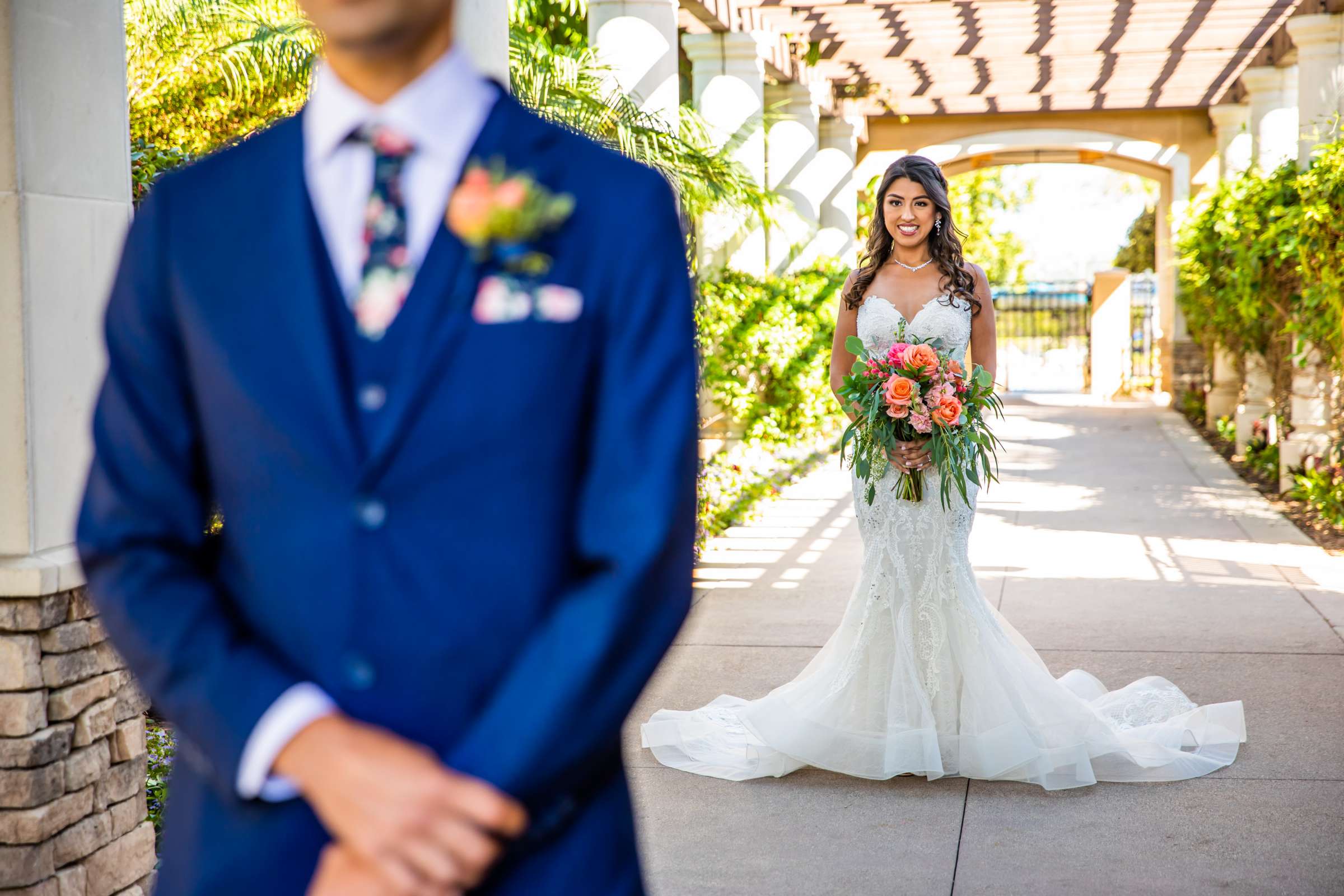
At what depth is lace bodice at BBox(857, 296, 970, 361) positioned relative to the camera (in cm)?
507

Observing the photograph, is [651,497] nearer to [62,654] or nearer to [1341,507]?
[62,654]

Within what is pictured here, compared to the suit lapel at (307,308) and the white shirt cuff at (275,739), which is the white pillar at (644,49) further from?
the white shirt cuff at (275,739)

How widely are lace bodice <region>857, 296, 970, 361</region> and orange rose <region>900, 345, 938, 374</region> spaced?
215 mm

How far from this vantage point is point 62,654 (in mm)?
3240

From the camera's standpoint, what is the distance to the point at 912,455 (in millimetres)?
4902

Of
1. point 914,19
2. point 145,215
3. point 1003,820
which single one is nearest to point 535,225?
point 145,215

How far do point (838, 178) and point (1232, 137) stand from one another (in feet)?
16.8

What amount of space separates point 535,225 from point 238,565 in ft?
1.34

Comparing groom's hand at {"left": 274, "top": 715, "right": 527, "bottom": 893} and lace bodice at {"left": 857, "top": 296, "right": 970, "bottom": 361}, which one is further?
lace bodice at {"left": 857, "top": 296, "right": 970, "bottom": 361}

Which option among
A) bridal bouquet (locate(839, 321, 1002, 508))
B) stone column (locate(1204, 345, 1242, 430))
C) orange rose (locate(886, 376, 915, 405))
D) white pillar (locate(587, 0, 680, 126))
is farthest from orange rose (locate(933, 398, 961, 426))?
stone column (locate(1204, 345, 1242, 430))

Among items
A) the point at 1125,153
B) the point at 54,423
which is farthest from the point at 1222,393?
the point at 54,423

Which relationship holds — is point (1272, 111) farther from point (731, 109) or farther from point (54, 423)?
point (54, 423)

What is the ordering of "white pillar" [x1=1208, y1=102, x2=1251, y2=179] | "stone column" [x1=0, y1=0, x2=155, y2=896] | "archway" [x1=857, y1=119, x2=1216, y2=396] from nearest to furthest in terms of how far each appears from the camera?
"stone column" [x1=0, y1=0, x2=155, y2=896] < "white pillar" [x1=1208, y1=102, x2=1251, y2=179] < "archway" [x1=857, y1=119, x2=1216, y2=396]

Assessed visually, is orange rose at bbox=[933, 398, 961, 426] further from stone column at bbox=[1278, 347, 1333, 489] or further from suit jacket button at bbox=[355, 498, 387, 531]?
stone column at bbox=[1278, 347, 1333, 489]
